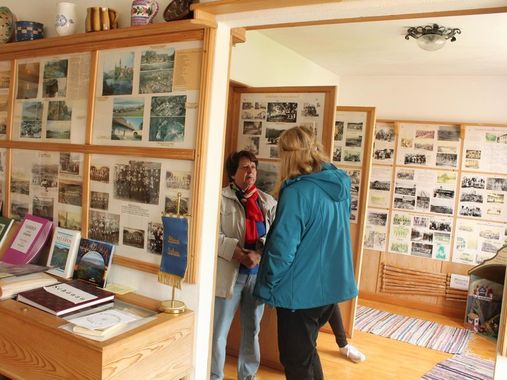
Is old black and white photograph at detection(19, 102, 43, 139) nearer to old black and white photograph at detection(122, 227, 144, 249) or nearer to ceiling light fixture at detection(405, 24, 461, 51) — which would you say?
old black and white photograph at detection(122, 227, 144, 249)

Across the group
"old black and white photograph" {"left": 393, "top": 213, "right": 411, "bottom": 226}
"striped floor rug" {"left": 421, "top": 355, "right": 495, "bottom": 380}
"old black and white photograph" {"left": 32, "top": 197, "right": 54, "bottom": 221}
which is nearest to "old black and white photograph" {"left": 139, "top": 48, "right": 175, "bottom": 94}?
"old black and white photograph" {"left": 32, "top": 197, "right": 54, "bottom": 221}

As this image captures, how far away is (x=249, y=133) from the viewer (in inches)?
113

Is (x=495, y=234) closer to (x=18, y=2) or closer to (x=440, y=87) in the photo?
(x=440, y=87)

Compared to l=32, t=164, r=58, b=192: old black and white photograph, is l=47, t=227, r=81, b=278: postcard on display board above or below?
below

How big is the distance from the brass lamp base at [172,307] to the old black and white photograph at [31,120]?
102 centimetres

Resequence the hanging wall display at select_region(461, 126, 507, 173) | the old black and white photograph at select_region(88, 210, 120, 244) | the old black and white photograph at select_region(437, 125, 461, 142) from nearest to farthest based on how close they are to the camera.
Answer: the old black and white photograph at select_region(88, 210, 120, 244), the hanging wall display at select_region(461, 126, 507, 173), the old black and white photograph at select_region(437, 125, 461, 142)

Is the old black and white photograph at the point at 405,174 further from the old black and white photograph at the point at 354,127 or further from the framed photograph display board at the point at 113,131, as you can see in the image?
the framed photograph display board at the point at 113,131

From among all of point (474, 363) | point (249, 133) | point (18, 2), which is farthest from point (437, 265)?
point (18, 2)

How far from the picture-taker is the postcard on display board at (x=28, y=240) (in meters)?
1.95

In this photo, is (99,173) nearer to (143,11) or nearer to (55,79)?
(55,79)

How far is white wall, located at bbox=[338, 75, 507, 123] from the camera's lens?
4.30 meters

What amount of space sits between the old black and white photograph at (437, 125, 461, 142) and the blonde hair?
2.90 m

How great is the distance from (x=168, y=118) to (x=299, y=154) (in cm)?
62

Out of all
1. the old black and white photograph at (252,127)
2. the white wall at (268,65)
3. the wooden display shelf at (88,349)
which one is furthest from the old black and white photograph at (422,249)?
the wooden display shelf at (88,349)
